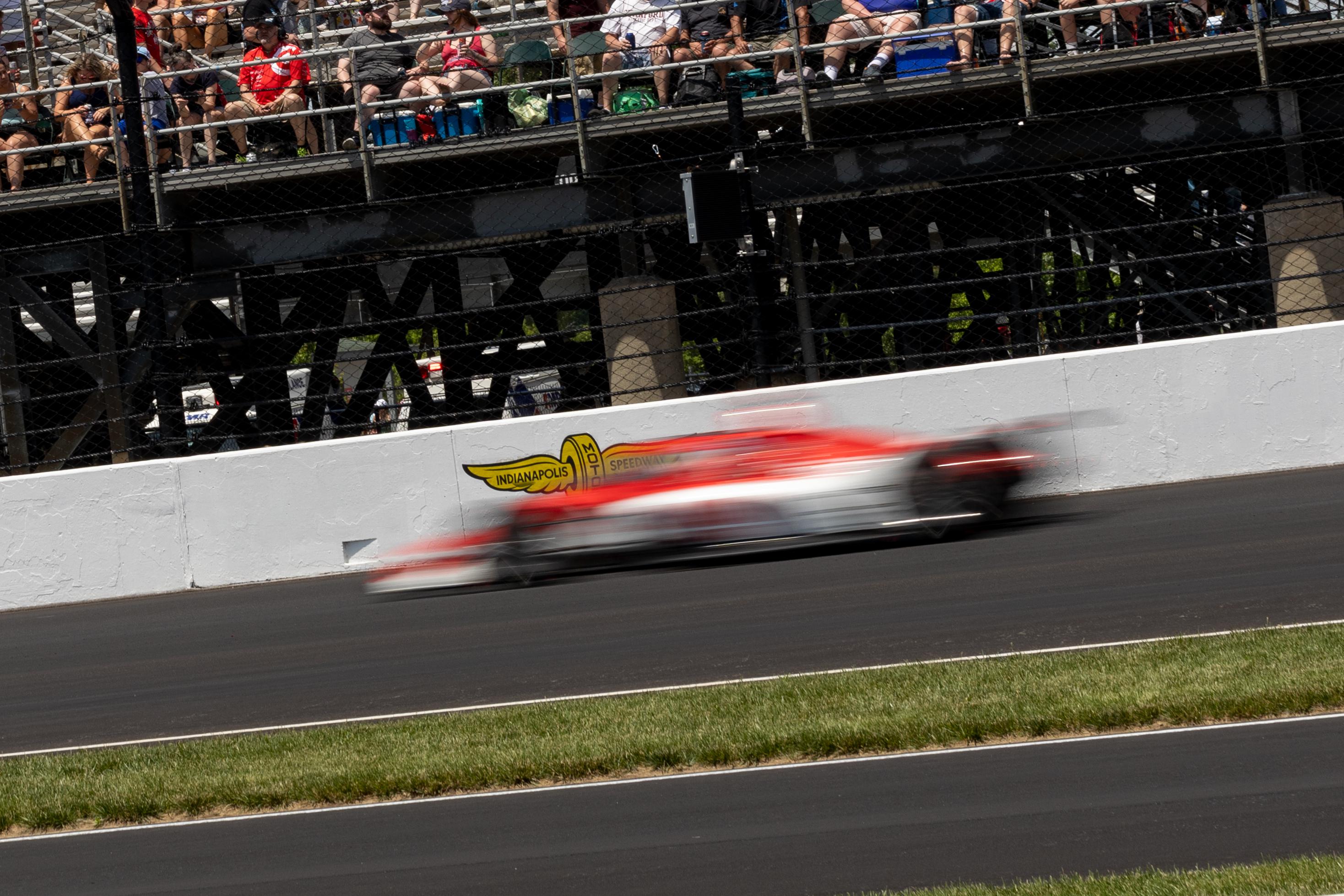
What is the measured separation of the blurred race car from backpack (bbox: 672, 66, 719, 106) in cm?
508

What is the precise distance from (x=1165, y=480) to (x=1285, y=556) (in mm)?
3795

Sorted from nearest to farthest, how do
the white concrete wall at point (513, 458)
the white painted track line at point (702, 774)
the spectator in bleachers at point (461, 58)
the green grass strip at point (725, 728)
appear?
the white painted track line at point (702, 774) → the green grass strip at point (725, 728) → the white concrete wall at point (513, 458) → the spectator in bleachers at point (461, 58)

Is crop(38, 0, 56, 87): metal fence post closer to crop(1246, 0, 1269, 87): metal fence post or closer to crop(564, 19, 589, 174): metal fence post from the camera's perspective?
crop(564, 19, 589, 174): metal fence post

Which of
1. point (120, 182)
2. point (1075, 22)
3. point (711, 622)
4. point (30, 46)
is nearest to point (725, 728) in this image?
point (711, 622)

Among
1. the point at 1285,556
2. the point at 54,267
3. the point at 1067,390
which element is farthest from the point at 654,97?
the point at 1285,556

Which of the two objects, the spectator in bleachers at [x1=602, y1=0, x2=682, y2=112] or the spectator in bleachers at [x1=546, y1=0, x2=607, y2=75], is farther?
the spectator in bleachers at [x1=546, y1=0, x2=607, y2=75]

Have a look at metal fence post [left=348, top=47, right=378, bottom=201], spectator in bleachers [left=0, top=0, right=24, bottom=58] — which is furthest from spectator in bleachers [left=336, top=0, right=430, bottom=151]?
spectator in bleachers [left=0, top=0, right=24, bottom=58]

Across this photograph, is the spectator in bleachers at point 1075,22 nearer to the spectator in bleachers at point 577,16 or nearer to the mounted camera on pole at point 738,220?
the mounted camera on pole at point 738,220

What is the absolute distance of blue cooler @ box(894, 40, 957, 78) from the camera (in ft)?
52.1

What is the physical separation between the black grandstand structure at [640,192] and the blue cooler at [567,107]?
1.2 inches

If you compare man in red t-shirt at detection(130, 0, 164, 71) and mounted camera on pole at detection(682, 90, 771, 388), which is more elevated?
man in red t-shirt at detection(130, 0, 164, 71)

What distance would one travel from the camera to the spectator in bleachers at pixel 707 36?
16.0 meters

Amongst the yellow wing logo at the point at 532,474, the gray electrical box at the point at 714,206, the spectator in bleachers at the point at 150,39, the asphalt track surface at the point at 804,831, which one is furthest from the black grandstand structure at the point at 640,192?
the asphalt track surface at the point at 804,831

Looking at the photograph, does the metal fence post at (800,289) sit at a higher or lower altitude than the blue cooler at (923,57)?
lower
